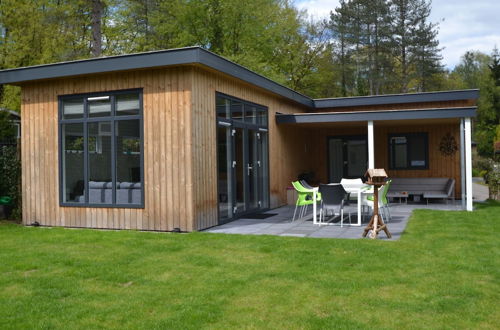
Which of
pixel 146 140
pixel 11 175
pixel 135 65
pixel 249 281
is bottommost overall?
pixel 249 281

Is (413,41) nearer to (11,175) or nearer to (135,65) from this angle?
(135,65)

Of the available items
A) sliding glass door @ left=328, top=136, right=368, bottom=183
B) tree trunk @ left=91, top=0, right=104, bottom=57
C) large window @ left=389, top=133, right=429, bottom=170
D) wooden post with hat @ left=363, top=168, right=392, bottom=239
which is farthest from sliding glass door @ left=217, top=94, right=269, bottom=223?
tree trunk @ left=91, top=0, right=104, bottom=57

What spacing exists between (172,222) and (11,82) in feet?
14.2

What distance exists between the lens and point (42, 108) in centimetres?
940

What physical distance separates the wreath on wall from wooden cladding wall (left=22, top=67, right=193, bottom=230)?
9.24 metres

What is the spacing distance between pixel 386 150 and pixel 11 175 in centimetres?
1051

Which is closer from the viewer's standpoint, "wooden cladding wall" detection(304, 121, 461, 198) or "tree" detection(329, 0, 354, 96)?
"wooden cladding wall" detection(304, 121, 461, 198)

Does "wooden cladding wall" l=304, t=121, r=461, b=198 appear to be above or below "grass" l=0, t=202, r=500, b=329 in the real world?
above

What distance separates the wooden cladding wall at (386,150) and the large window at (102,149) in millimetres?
8102

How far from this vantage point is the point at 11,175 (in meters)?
10.3

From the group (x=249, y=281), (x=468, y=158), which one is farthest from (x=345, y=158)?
(x=249, y=281)

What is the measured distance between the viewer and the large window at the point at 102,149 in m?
8.62

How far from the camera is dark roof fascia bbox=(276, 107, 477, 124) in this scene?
10773 mm

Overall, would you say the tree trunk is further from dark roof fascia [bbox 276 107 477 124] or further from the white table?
the white table
